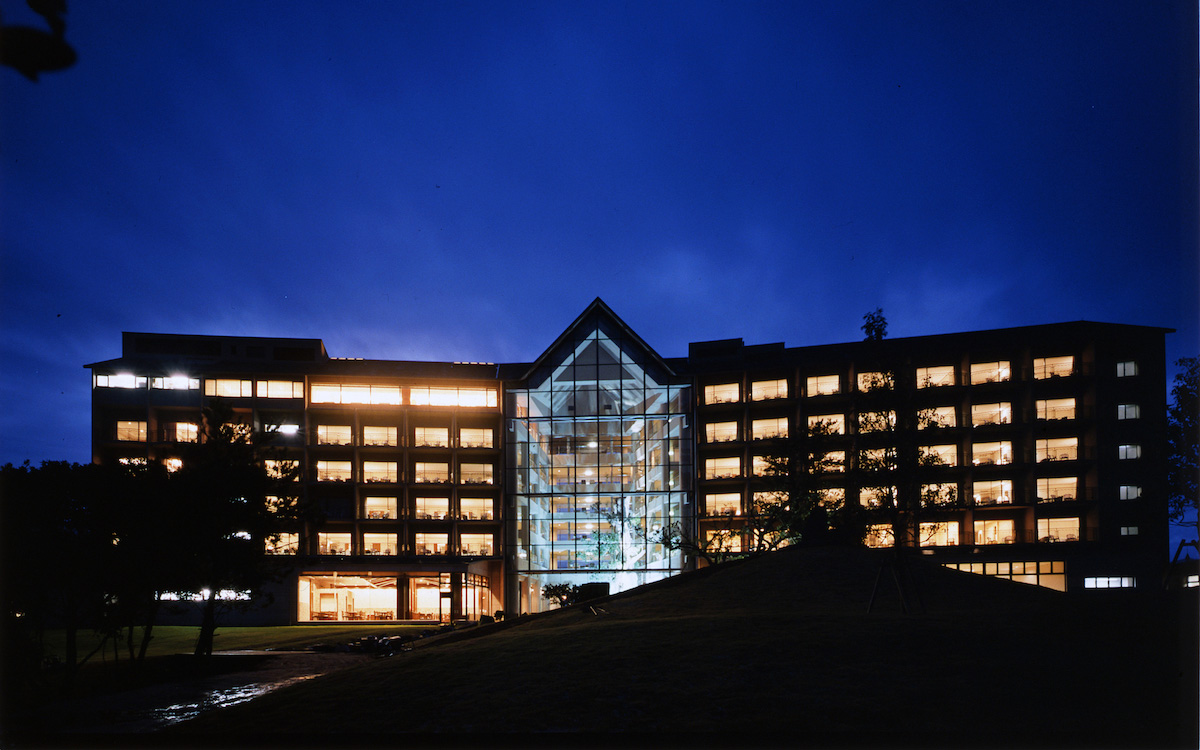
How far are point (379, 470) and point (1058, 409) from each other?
2383 inches

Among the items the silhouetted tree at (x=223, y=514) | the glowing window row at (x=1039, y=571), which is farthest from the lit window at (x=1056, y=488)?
the silhouetted tree at (x=223, y=514)

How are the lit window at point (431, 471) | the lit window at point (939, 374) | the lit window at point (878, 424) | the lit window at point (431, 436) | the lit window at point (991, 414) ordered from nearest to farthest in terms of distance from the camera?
the lit window at point (878, 424)
the lit window at point (991, 414)
the lit window at point (939, 374)
the lit window at point (431, 436)
the lit window at point (431, 471)

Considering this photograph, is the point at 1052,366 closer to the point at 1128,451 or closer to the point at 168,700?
the point at 1128,451

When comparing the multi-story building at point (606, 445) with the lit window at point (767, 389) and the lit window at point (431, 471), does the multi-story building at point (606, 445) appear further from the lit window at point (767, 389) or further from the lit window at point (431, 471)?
the lit window at point (767, 389)

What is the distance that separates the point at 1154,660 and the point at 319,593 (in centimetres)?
6369

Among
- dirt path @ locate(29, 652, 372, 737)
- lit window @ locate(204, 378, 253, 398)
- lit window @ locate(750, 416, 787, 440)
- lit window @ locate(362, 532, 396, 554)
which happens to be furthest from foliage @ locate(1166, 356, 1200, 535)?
lit window @ locate(204, 378, 253, 398)

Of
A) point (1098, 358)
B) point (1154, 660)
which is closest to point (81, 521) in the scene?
point (1154, 660)

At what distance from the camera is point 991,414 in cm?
6550

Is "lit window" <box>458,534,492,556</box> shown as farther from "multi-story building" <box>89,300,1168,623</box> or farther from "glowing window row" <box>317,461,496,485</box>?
"glowing window row" <box>317,461,496,485</box>

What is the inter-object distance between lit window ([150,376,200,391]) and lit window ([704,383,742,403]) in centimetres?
4733

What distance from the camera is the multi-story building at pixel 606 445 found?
59688 millimetres

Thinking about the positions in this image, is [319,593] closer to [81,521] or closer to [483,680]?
[81,521]

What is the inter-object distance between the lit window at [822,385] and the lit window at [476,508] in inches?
1249

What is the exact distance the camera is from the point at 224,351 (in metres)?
72.8
